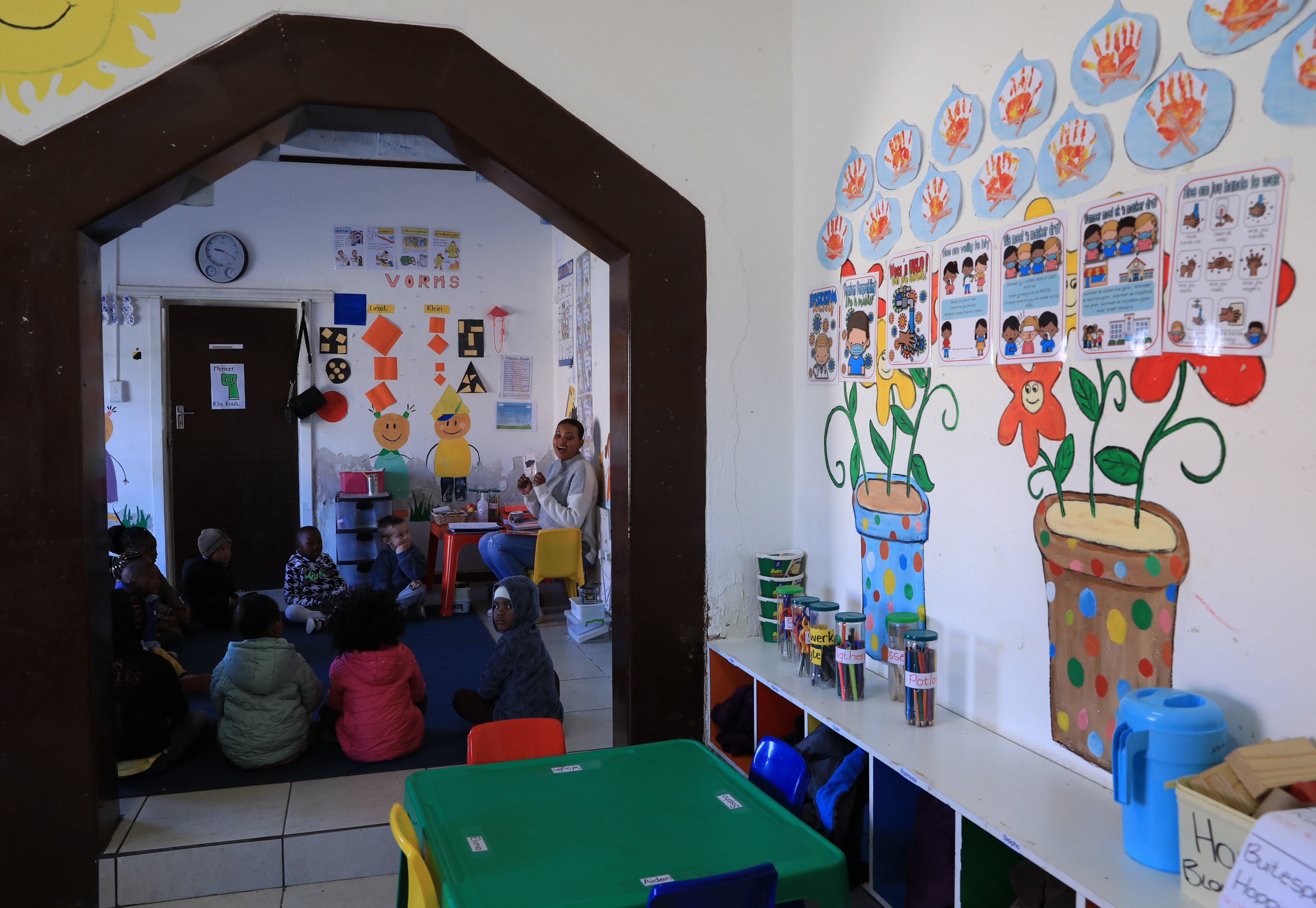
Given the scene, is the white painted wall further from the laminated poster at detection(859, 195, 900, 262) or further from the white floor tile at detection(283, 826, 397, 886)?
the white floor tile at detection(283, 826, 397, 886)

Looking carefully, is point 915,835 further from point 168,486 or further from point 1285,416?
point 168,486

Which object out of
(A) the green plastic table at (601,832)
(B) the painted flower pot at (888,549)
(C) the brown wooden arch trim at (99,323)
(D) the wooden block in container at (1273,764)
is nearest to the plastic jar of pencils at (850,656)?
(B) the painted flower pot at (888,549)

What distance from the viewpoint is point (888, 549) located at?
2.76m

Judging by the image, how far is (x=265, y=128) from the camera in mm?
2693

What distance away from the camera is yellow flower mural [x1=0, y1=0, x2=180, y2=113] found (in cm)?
245

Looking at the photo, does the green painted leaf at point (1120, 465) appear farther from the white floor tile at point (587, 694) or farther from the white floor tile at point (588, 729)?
the white floor tile at point (587, 694)

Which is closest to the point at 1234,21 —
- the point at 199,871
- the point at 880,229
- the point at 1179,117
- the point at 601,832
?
the point at 1179,117

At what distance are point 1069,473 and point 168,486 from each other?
6333 millimetres

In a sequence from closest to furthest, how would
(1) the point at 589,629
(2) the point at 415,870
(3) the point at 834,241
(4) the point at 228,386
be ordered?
(2) the point at 415,870
(3) the point at 834,241
(1) the point at 589,629
(4) the point at 228,386

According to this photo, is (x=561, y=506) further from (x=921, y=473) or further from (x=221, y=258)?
Result: (x=921, y=473)

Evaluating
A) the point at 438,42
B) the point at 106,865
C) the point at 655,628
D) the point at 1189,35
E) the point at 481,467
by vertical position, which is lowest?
the point at 106,865

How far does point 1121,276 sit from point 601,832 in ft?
5.33

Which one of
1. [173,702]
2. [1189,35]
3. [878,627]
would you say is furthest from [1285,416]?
[173,702]

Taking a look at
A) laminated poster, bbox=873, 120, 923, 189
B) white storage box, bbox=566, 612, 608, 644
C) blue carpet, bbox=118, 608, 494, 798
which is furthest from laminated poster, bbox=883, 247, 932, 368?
white storage box, bbox=566, 612, 608, 644
